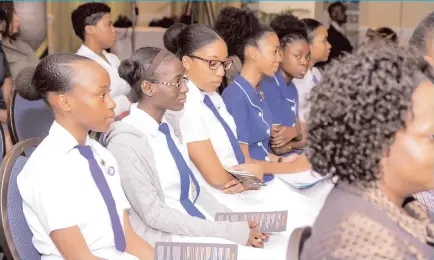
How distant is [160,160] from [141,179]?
0.20m

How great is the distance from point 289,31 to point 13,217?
246cm

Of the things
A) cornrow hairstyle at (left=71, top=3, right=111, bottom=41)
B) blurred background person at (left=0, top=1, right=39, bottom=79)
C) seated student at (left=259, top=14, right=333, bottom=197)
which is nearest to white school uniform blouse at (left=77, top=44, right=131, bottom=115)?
cornrow hairstyle at (left=71, top=3, right=111, bottom=41)

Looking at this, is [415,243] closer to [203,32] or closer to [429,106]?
[429,106]

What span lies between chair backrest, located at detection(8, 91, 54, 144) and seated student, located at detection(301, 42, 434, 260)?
1.78 m

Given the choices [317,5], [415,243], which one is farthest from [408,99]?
[317,5]

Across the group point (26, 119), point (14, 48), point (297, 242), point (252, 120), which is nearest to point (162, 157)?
point (26, 119)

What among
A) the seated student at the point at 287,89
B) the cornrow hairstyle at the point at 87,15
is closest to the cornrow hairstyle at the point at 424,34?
the seated student at the point at 287,89

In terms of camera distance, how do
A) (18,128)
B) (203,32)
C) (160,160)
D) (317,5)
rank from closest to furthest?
(160,160), (18,128), (203,32), (317,5)

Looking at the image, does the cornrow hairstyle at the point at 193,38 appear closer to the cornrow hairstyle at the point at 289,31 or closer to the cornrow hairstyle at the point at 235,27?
the cornrow hairstyle at the point at 235,27

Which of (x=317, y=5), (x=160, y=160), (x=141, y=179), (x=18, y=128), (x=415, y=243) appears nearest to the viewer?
(x=415, y=243)

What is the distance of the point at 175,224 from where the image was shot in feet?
7.63

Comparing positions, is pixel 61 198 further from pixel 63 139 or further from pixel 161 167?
pixel 161 167

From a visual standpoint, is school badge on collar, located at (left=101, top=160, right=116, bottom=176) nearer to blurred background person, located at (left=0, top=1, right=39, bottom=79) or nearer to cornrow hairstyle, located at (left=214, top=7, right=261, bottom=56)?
cornrow hairstyle, located at (left=214, top=7, right=261, bottom=56)

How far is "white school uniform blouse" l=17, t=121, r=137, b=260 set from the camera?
190 cm
